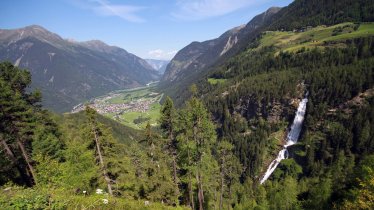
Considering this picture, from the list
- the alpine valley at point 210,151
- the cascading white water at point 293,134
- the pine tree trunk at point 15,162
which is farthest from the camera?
the cascading white water at point 293,134

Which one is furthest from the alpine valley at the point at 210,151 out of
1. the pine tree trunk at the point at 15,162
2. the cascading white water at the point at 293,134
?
the cascading white water at the point at 293,134

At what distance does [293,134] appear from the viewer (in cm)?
15975

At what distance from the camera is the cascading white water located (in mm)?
139663

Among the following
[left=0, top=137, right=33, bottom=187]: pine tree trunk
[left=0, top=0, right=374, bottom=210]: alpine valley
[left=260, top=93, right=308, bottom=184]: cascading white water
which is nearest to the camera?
[left=0, top=0, right=374, bottom=210]: alpine valley

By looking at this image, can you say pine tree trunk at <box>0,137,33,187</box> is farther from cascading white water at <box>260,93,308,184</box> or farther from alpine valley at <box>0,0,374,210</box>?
cascading white water at <box>260,93,308,184</box>

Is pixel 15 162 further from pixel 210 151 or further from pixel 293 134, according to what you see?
pixel 293 134

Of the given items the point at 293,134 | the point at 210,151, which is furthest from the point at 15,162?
the point at 293,134

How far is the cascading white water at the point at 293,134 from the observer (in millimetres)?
139663

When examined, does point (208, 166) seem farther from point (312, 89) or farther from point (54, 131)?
point (312, 89)

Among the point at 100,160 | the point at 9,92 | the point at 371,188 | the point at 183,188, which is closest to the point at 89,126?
the point at 100,160

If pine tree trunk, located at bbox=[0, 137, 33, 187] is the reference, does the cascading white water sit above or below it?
below

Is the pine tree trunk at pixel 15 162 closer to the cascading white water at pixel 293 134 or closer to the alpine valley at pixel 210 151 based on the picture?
the alpine valley at pixel 210 151

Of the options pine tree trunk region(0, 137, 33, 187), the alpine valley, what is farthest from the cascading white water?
pine tree trunk region(0, 137, 33, 187)

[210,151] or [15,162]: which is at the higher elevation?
[15,162]
